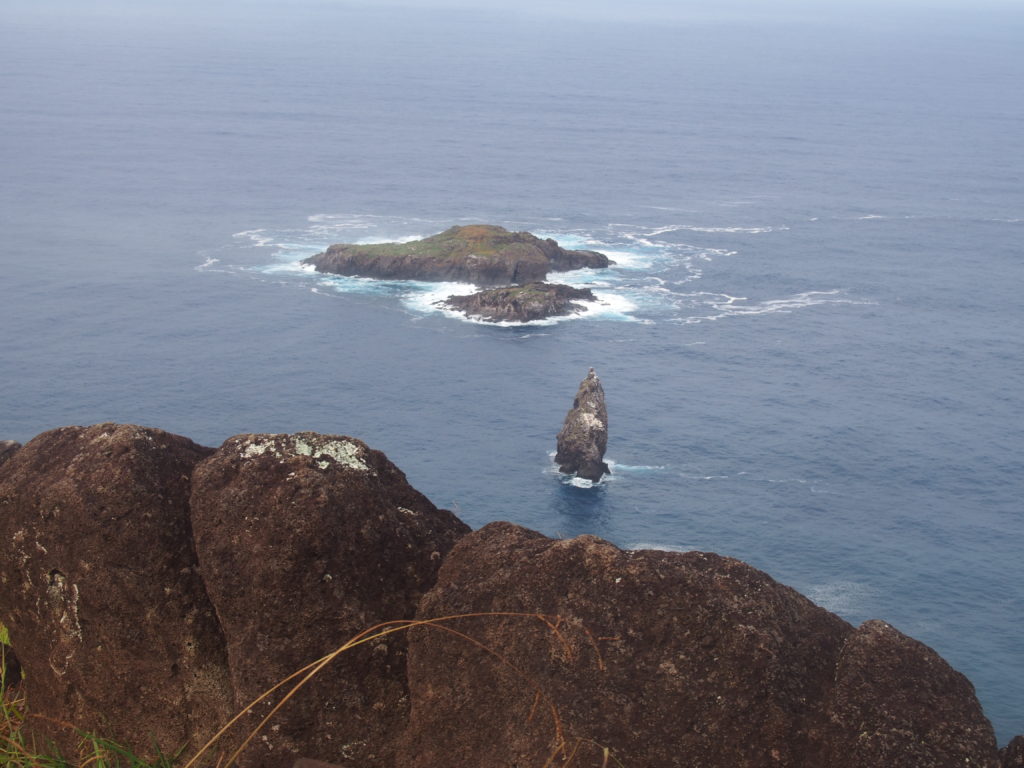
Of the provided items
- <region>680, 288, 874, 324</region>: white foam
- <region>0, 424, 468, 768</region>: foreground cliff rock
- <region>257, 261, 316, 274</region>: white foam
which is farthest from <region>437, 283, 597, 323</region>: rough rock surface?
<region>0, 424, 468, 768</region>: foreground cliff rock

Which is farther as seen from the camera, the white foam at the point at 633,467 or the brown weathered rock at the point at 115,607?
the white foam at the point at 633,467

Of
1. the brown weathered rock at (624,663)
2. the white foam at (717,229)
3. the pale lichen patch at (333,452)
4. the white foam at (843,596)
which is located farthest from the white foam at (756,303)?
the brown weathered rock at (624,663)

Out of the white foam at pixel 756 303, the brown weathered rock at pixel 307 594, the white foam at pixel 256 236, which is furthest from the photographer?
the white foam at pixel 256 236

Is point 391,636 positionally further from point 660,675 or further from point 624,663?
point 660,675

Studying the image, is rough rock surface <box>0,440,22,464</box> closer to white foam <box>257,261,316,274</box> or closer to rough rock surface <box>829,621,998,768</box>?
rough rock surface <box>829,621,998,768</box>

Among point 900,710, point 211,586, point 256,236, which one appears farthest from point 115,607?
point 256,236

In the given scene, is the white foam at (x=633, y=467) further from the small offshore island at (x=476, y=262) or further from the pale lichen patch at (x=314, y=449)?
the pale lichen patch at (x=314, y=449)
